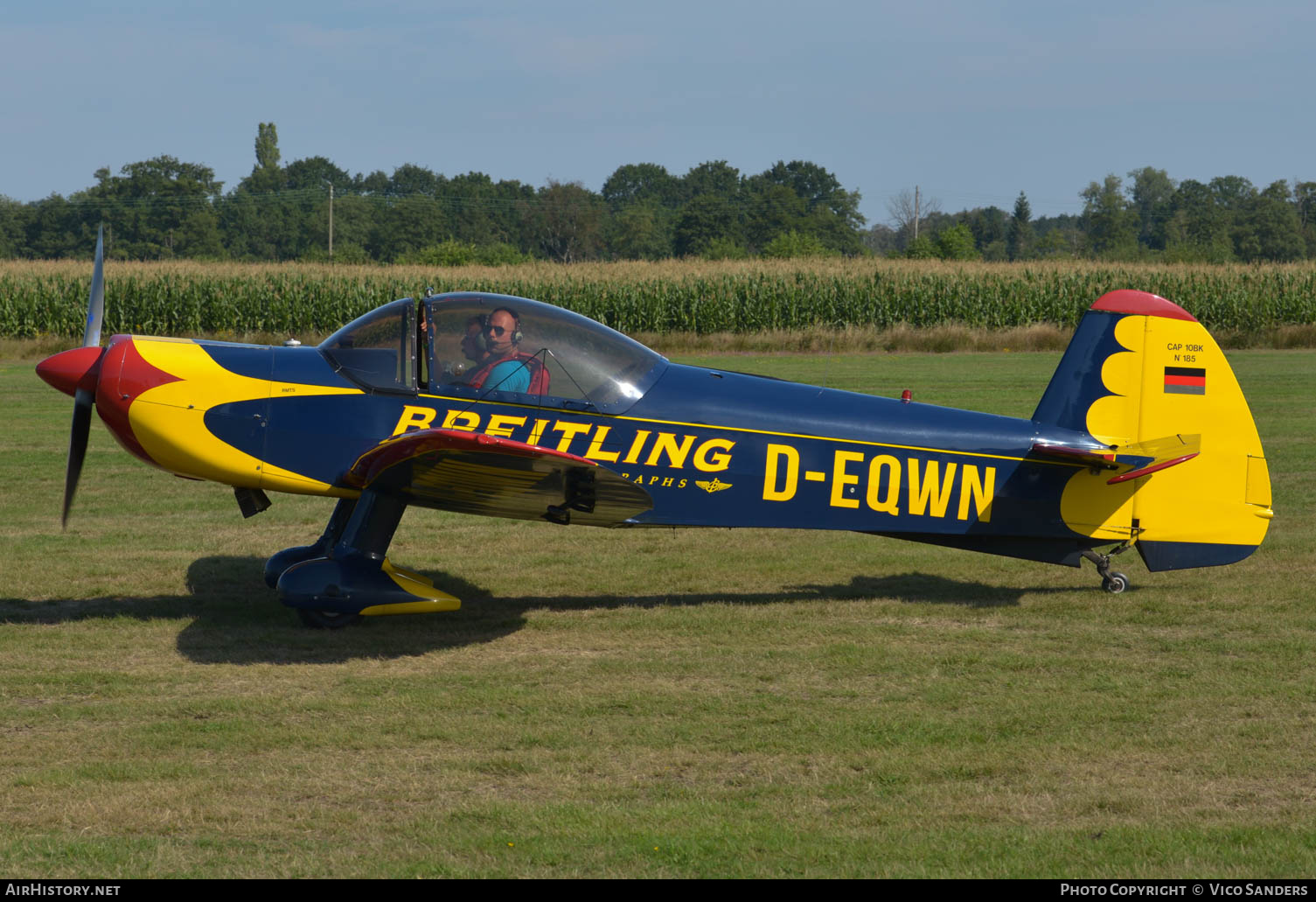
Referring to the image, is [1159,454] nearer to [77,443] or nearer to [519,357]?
[519,357]

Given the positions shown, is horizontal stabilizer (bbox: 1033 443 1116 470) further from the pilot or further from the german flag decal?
the pilot

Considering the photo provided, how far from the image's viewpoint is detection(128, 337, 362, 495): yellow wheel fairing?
22.9ft

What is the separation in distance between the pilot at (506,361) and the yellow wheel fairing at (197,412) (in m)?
Result: 0.83

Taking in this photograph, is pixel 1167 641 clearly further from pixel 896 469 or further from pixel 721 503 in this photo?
pixel 721 503

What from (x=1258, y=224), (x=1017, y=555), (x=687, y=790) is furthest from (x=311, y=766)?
(x=1258, y=224)

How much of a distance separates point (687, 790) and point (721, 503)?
2757 millimetres

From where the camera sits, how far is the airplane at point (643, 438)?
7.08 m

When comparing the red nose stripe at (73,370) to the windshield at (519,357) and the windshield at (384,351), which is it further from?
the windshield at (519,357)

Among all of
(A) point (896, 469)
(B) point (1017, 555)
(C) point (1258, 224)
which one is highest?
(C) point (1258, 224)

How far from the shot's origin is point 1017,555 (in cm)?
783

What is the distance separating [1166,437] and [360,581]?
5337 mm

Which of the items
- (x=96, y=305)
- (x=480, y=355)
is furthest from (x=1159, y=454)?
(x=96, y=305)

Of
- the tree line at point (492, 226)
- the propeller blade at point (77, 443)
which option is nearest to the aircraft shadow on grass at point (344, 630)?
the propeller blade at point (77, 443)
